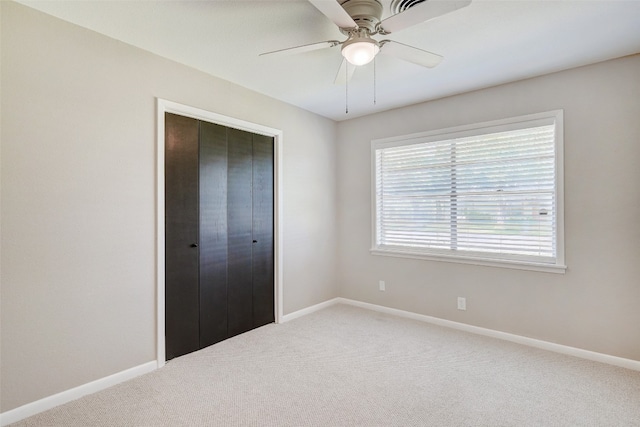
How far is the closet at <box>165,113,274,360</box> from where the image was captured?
2802mm

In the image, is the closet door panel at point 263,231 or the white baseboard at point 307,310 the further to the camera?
the white baseboard at point 307,310

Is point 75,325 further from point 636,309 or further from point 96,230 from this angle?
point 636,309

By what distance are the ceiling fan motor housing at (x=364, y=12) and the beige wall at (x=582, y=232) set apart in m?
1.91

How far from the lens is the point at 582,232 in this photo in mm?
2805

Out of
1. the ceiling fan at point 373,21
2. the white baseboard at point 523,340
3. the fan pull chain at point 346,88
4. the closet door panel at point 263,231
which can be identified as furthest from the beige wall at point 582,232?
the closet door panel at point 263,231

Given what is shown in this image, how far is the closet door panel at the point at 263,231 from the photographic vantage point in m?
3.52

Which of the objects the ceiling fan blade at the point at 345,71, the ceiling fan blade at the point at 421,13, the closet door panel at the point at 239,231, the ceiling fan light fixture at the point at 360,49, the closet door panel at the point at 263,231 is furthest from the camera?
the closet door panel at the point at 263,231

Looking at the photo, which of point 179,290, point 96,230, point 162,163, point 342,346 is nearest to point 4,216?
point 96,230

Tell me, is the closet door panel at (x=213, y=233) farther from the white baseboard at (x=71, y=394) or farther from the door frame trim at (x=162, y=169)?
the white baseboard at (x=71, y=394)

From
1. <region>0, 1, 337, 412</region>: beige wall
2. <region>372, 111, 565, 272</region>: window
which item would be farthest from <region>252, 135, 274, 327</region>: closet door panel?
<region>372, 111, 565, 272</region>: window

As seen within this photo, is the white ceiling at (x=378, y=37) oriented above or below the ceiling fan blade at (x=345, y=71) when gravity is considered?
above

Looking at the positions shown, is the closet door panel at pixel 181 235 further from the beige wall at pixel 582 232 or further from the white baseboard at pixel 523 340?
the beige wall at pixel 582 232

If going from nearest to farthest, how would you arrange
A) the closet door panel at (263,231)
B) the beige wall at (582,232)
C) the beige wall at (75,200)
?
1. the beige wall at (75,200)
2. the beige wall at (582,232)
3. the closet door panel at (263,231)

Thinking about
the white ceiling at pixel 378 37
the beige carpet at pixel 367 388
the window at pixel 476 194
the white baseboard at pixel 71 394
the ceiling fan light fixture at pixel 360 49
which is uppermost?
the white ceiling at pixel 378 37
